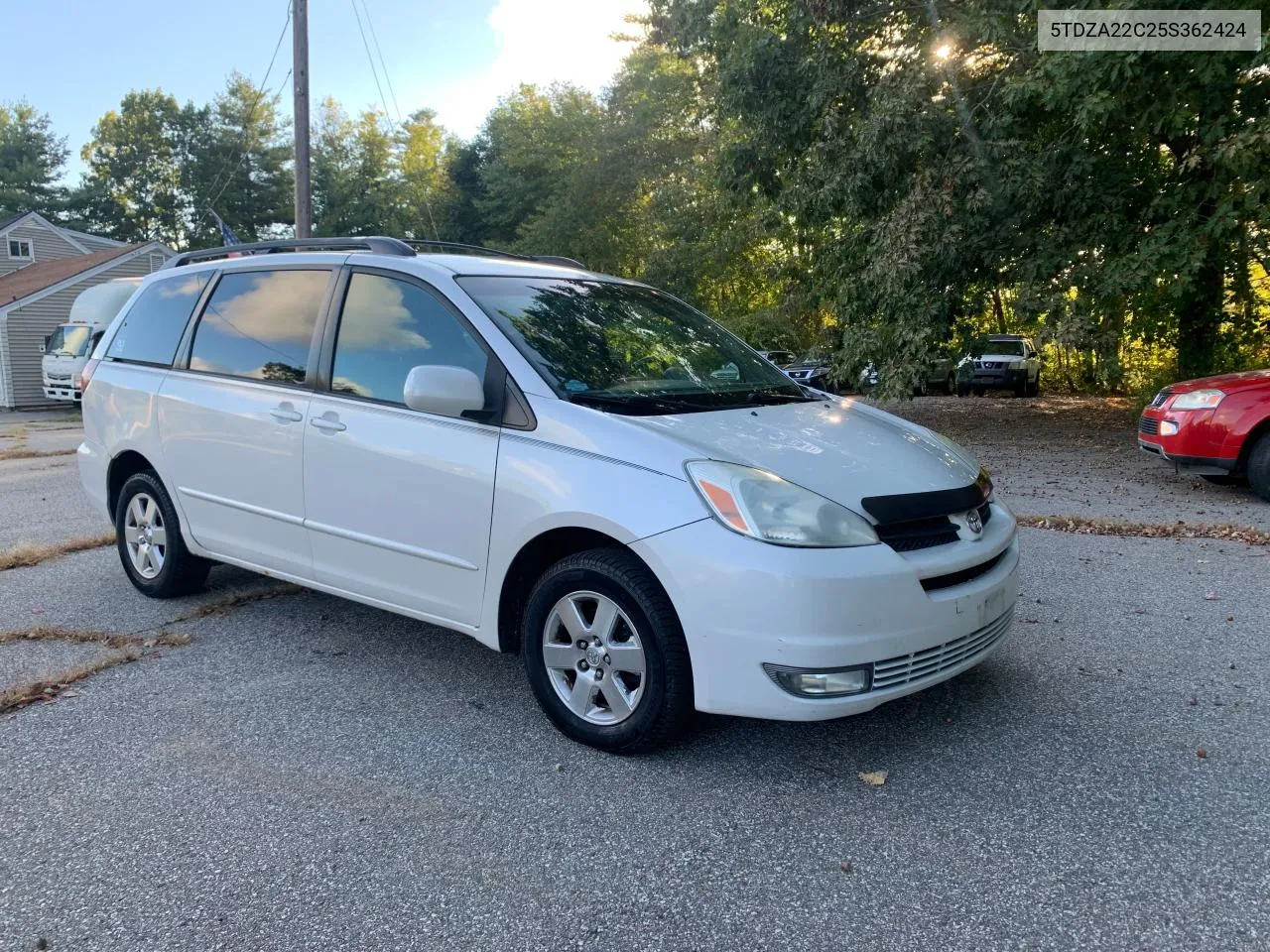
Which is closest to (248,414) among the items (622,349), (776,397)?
(622,349)

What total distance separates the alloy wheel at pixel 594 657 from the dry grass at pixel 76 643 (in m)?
2.23

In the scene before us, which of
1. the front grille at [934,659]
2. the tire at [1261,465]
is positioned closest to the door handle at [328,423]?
the front grille at [934,659]

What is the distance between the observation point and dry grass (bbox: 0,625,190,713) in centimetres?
378

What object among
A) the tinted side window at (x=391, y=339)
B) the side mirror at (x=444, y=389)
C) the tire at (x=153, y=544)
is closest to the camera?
the side mirror at (x=444, y=389)

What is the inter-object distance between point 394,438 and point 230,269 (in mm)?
1855

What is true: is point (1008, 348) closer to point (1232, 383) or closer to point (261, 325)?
point (1232, 383)

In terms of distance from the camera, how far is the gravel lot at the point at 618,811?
2.32m

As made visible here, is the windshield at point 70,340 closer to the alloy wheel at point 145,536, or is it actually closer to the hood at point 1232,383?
the alloy wheel at point 145,536

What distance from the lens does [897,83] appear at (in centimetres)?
1173

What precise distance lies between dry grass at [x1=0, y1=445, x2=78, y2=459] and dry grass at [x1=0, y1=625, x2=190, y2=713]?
10.3 m

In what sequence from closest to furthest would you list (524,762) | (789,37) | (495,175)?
1. (524,762)
2. (789,37)
3. (495,175)

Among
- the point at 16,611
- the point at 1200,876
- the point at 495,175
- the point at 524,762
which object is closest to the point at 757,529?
the point at 524,762

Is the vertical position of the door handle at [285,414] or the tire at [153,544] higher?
the door handle at [285,414]

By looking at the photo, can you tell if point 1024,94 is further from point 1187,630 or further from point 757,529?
point 757,529
